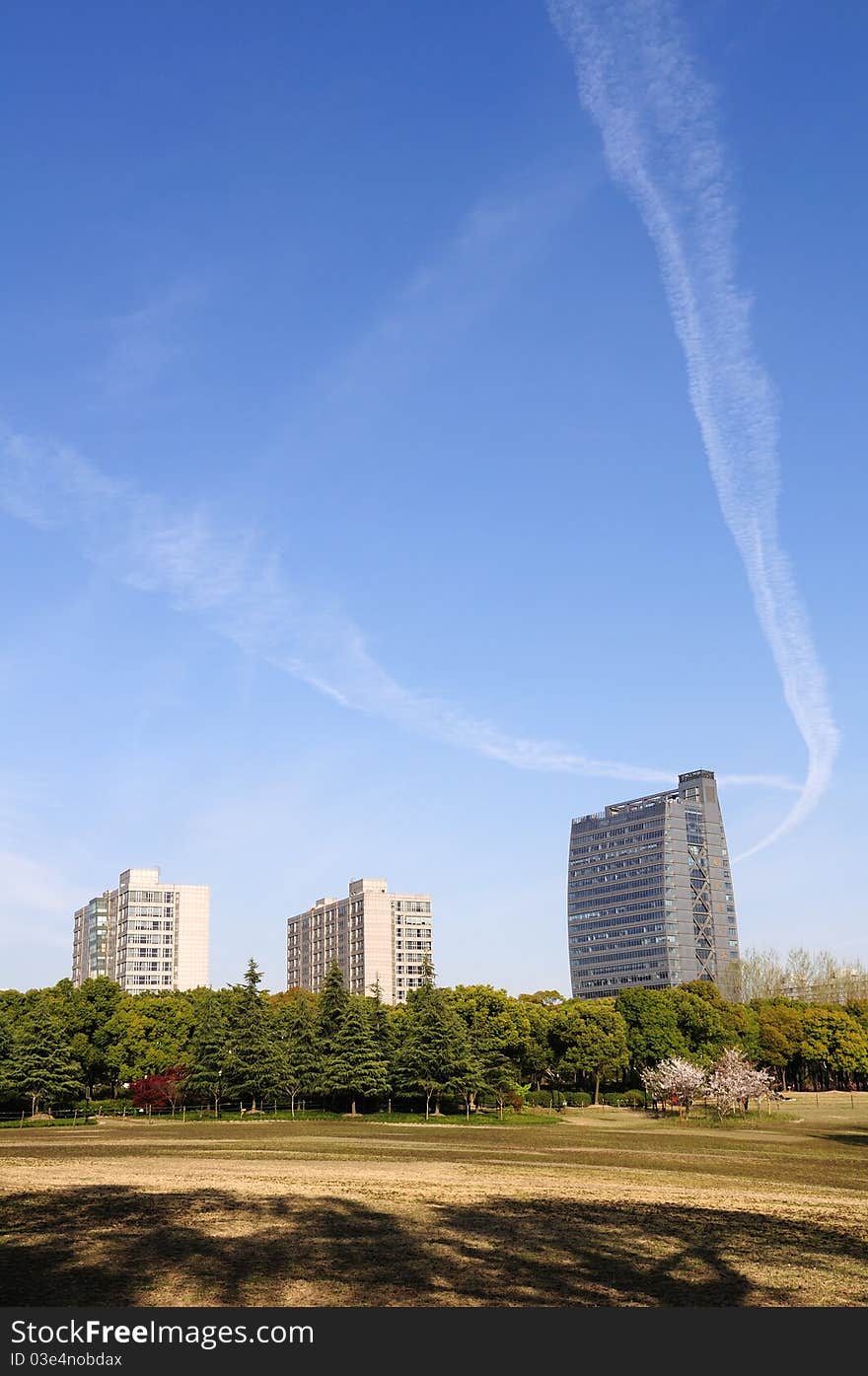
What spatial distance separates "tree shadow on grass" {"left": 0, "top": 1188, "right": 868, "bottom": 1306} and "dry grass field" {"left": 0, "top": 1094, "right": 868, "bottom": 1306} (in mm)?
69

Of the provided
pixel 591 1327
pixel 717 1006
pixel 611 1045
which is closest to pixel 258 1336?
pixel 591 1327

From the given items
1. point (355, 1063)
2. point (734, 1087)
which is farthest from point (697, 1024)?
point (355, 1063)

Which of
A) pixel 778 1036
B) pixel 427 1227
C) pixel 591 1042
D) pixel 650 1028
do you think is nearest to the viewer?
pixel 427 1227

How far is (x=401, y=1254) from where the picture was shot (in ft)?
77.5

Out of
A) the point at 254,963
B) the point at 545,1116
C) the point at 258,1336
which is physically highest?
the point at 254,963

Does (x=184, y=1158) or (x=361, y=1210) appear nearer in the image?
(x=361, y=1210)

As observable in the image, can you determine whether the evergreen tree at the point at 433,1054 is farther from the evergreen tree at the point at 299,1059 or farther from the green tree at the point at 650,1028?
the green tree at the point at 650,1028

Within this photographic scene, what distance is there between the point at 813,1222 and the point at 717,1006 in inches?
4105

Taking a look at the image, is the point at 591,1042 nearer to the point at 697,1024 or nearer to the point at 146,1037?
the point at 697,1024

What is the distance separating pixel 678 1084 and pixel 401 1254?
70.6 m

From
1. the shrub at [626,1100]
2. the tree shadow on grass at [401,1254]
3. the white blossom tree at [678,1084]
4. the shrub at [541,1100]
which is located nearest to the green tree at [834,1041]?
the shrub at [626,1100]

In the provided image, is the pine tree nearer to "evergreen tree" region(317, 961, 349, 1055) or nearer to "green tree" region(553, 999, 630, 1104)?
"evergreen tree" region(317, 961, 349, 1055)

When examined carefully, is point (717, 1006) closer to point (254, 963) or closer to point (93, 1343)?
point (254, 963)

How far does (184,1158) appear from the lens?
153ft
